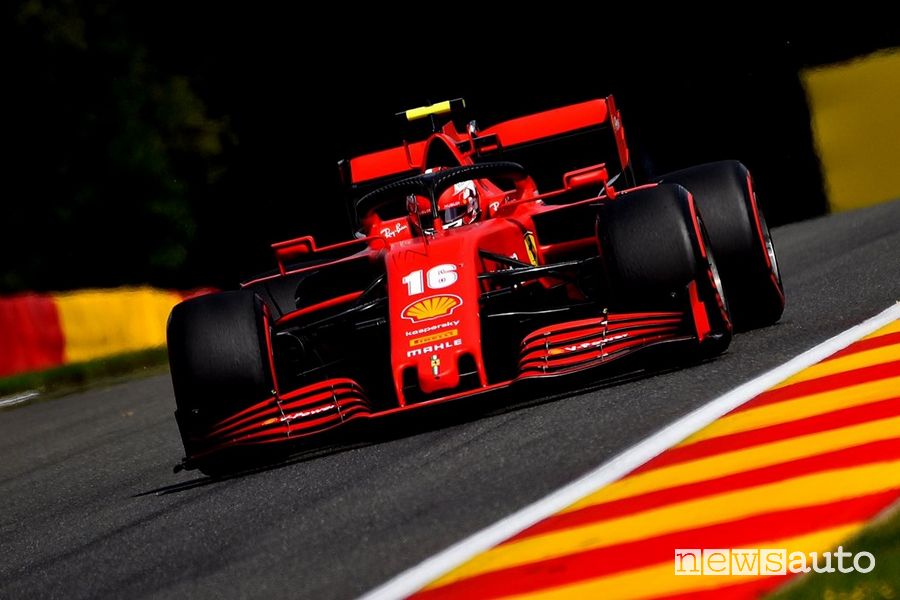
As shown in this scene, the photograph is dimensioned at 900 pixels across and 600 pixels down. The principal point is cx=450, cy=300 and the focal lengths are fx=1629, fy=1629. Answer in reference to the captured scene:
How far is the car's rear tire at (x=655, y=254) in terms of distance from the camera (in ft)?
21.7

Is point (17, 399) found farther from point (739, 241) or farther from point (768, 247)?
point (739, 241)

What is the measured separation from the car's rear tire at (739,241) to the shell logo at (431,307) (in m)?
1.60

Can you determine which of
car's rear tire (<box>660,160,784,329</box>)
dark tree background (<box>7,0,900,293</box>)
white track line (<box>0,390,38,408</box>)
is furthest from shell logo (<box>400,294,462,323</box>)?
dark tree background (<box>7,0,900,293</box>)

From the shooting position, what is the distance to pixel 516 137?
989cm

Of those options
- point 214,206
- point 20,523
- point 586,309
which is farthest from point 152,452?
point 214,206

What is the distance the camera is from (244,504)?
5.98 meters

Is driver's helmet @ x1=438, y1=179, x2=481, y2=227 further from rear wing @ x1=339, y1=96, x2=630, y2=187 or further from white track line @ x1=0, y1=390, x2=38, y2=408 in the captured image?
white track line @ x1=0, y1=390, x2=38, y2=408

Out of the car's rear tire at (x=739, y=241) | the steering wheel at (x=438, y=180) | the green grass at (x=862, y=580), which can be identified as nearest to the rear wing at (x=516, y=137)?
the steering wheel at (x=438, y=180)

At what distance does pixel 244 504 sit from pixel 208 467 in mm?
891

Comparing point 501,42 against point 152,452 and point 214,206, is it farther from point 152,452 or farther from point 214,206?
point 152,452

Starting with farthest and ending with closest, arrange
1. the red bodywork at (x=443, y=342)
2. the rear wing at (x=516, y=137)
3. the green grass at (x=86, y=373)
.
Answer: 1. the green grass at (x=86, y=373)
2. the rear wing at (x=516, y=137)
3. the red bodywork at (x=443, y=342)

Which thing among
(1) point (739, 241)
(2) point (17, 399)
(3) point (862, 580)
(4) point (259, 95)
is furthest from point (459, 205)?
(4) point (259, 95)

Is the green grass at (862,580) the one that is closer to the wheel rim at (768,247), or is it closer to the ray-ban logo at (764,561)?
the ray-ban logo at (764,561)

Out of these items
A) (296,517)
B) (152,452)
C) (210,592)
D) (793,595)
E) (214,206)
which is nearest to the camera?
(793,595)
